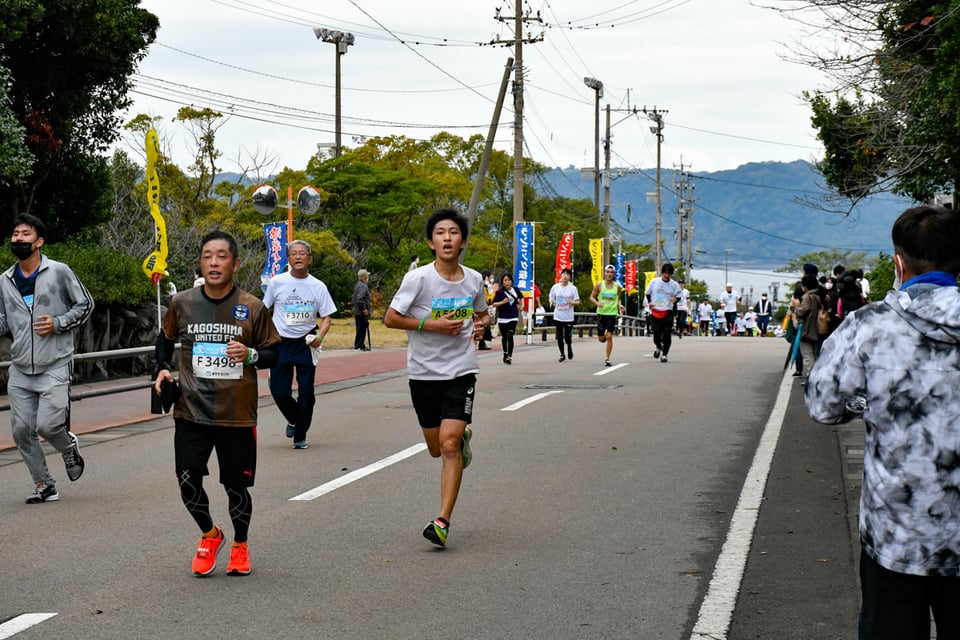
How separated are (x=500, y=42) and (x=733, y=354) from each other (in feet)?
54.7

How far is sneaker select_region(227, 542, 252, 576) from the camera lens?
6473 millimetres

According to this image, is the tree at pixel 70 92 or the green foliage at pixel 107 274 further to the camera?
the tree at pixel 70 92

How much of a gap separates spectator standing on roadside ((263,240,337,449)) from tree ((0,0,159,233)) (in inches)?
400

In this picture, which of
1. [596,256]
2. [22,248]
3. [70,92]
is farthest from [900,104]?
[596,256]

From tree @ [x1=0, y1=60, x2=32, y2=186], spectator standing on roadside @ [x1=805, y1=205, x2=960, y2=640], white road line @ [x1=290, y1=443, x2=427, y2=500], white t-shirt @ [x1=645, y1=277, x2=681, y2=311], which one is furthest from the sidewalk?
spectator standing on roadside @ [x1=805, y1=205, x2=960, y2=640]

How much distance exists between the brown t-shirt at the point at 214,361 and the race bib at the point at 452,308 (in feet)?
4.04

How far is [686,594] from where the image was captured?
20.2ft

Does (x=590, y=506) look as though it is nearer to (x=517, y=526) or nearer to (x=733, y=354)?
(x=517, y=526)

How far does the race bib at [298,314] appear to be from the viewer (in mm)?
11320

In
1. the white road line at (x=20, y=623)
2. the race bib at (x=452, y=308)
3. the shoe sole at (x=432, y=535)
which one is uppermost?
the race bib at (x=452, y=308)

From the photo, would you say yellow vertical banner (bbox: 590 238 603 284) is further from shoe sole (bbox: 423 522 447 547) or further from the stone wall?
shoe sole (bbox: 423 522 447 547)

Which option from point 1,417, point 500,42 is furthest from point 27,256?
point 500,42

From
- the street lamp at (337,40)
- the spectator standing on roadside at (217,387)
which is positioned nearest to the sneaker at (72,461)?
the spectator standing on roadside at (217,387)

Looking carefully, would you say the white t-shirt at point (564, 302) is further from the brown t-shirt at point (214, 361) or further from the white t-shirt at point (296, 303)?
the brown t-shirt at point (214, 361)
